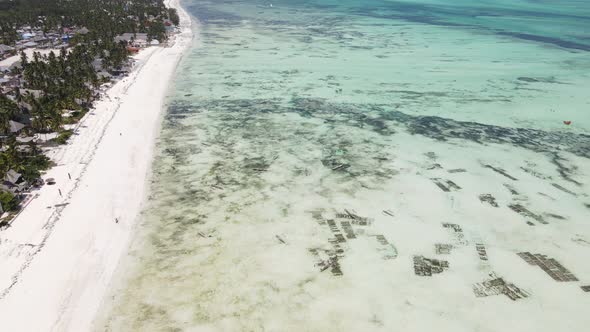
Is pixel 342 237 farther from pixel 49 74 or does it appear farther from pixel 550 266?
pixel 49 74

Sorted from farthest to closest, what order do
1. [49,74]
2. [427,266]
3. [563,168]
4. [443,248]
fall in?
[49,74] < [563,168] < [443,248] < [427,266]

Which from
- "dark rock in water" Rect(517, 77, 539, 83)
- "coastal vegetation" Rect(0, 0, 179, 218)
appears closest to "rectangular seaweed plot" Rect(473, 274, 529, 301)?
"coastal vegetation" Rect(0, 0, 179, 218)

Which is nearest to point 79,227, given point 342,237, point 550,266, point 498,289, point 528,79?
point 342,237

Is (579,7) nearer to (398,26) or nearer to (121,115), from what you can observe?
(398,26)

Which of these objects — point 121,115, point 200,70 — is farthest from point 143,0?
point 121,115

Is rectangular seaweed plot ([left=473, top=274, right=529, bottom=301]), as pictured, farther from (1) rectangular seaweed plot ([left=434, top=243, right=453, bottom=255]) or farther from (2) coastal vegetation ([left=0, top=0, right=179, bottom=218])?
(2) coastal vegetation ([left=0, top=0, right=179, bottom=218])

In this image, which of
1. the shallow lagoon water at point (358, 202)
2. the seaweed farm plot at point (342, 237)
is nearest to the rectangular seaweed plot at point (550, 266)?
the shallow lagoon water at point (358, 202)
